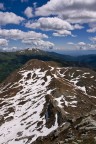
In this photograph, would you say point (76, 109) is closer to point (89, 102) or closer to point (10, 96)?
point (89, 102)

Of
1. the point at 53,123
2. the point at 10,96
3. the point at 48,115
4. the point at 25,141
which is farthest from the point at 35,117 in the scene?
the point at 10,96

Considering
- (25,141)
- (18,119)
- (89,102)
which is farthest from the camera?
(89,102)

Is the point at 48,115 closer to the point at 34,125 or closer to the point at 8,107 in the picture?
the point at 34,125

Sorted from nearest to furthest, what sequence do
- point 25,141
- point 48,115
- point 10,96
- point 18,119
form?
1. point 25,141
2. point 48,115
3. point 18,119
4. point 10,96

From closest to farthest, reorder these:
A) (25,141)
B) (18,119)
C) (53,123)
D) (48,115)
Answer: (25,141) < (53,123) < (48,115) < (18,119)

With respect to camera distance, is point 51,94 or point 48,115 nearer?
point 48,115

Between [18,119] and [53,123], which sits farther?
[18,119]

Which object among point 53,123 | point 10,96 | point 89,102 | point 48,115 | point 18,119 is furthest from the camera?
point 10,96

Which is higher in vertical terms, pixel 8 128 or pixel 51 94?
pixel 51 94

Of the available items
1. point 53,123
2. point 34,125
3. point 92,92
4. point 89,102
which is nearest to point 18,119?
point 34,125
